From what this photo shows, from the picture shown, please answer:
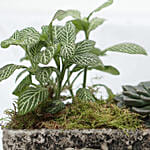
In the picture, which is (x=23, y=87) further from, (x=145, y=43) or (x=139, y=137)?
(x=145, y=43)

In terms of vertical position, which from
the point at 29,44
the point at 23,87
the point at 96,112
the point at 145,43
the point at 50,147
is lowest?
the point at 50,147

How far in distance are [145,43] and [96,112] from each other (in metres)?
1.20

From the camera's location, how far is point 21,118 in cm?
96

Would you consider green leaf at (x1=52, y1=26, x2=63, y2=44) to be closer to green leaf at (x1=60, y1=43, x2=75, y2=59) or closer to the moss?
green leaf at (x1=60, y1=43, x2=75, y2=59)

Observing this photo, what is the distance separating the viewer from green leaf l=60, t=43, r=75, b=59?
886 mm

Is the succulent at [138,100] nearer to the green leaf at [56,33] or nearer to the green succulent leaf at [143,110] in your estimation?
the green succulent leaf at [143,110]

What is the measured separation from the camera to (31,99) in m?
0.91

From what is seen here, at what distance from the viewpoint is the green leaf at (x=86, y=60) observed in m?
0.93

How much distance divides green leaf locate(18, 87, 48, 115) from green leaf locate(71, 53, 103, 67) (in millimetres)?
156

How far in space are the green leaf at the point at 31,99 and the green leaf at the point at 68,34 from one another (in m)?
0.20

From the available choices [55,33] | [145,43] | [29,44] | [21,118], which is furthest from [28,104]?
[145,43]

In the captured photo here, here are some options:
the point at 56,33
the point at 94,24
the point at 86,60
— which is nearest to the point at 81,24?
the point at 94,24

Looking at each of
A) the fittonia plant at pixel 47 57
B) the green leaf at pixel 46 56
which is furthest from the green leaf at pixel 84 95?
the green leaf at pixel 46 56

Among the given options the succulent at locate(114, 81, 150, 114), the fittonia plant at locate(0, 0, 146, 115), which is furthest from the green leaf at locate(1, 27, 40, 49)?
the succulent at locate(114, 81, 150, 114)
